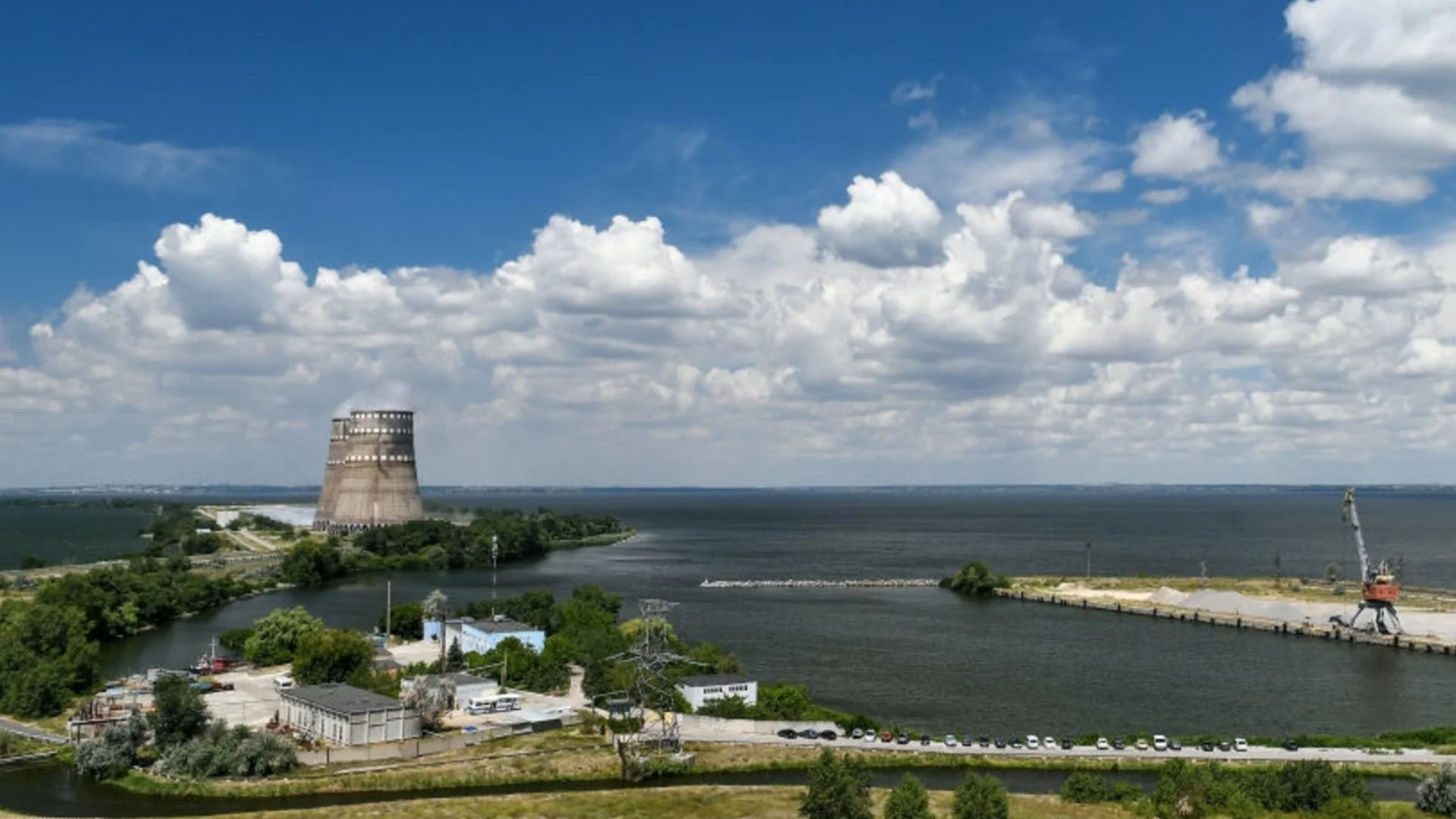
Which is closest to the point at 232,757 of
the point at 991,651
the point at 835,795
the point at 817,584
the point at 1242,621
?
the point at 835,795

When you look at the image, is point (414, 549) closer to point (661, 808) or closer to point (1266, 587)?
point (1266, 587)

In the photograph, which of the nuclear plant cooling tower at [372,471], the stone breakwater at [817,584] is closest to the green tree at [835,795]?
the stone breakwater at [817,584]

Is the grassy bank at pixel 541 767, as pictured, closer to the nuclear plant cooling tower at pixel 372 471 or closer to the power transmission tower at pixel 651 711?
the power transmission tower at pixel 651 711

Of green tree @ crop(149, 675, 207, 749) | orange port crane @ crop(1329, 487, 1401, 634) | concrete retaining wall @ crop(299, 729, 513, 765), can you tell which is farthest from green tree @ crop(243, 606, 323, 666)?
orange port crane @ crop(1329, 487, 1401, 634)

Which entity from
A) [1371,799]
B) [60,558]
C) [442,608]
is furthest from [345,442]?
[1371,799]

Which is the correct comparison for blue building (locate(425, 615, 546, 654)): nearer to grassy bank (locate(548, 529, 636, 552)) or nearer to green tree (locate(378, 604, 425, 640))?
green tree (locate(378, 604, 425, 640))
